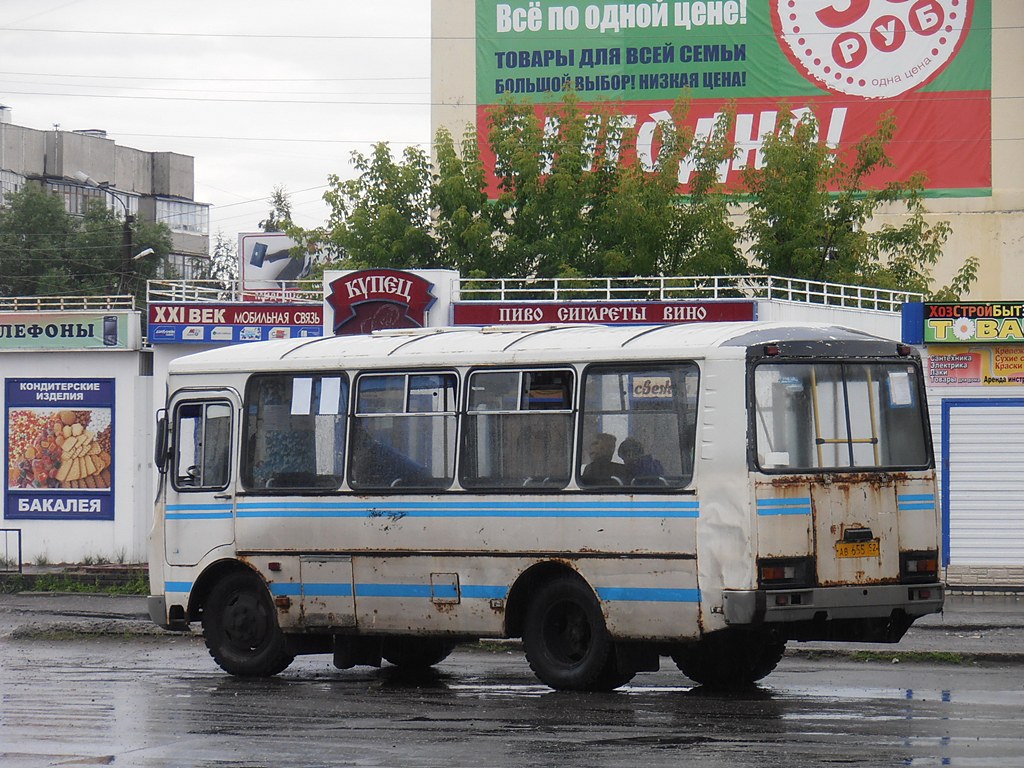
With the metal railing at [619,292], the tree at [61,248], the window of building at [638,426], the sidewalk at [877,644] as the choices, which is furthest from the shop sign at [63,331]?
the tree at [61,248]

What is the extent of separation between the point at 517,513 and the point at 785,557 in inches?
86.8

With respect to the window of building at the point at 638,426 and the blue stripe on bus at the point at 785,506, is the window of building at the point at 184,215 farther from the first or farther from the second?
the blue stripe on bus at the point at 785,506

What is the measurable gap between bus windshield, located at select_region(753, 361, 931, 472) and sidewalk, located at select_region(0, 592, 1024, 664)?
333cm

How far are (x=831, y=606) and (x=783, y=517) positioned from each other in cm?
72

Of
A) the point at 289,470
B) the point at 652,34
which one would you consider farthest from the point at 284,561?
the point at 652,34

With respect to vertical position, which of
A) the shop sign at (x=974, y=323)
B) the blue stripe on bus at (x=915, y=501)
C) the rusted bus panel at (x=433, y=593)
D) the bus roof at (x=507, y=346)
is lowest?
the rusted bus panel at (x=433, y=593)

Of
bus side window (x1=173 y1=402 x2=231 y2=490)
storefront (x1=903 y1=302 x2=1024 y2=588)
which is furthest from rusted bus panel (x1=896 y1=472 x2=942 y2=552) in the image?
storefront (x1=903 y1=302 x2=1024 y2=588)

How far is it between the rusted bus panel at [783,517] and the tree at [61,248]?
6956cm

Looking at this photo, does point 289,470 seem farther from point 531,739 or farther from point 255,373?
point 531,739

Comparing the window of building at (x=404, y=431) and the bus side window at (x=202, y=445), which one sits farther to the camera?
the bus side window at (x=202, y=445)

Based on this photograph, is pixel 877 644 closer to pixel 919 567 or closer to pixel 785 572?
pixel 919 567

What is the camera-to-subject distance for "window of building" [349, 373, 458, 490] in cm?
1404

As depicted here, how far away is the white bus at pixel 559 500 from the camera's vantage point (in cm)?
1245

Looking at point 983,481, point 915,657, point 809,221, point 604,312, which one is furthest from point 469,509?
point 809,221
